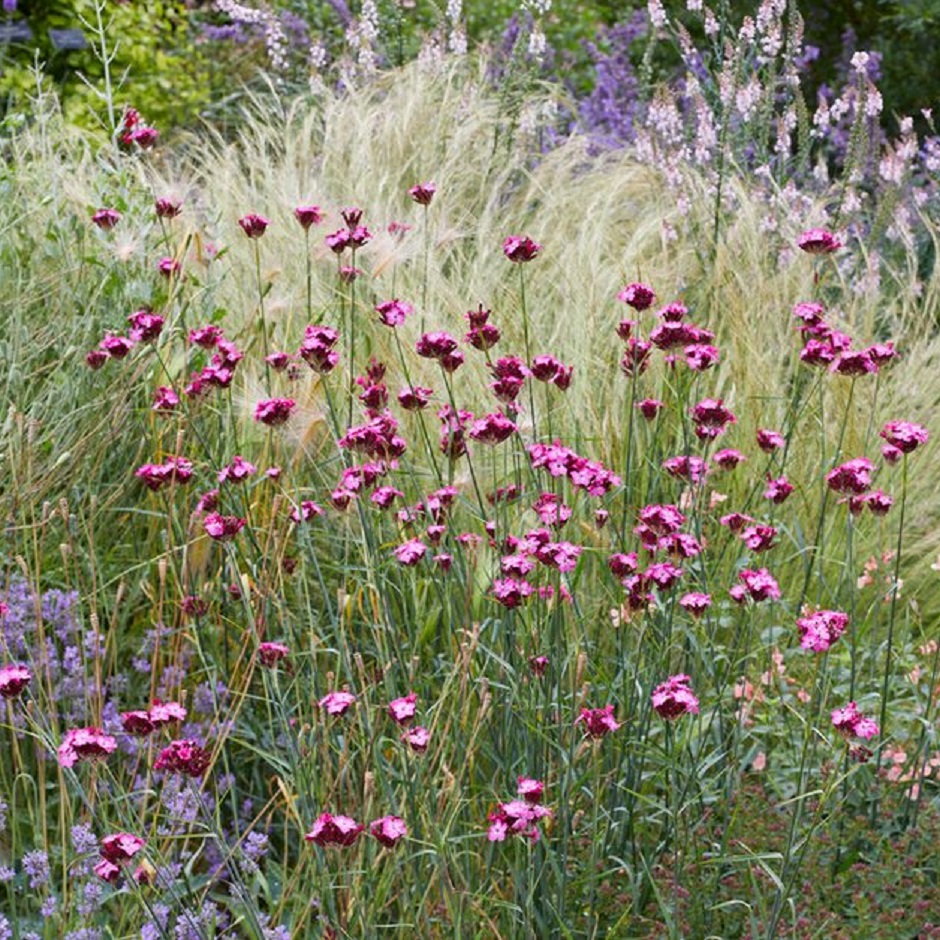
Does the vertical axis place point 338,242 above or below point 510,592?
above

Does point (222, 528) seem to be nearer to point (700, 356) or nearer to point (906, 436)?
point (700, 356)

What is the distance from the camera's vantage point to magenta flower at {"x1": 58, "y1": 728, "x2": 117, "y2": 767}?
2.05m

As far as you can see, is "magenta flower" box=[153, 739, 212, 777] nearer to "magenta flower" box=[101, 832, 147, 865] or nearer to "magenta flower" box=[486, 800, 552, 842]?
"magenta flower" box=[101, 832, 147, 865]

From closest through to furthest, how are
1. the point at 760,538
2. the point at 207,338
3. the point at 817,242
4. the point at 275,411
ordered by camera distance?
the point at 760,538, the point at 275,411, the point at 817,242, the point at 207,338

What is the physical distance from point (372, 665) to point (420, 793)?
1050mm

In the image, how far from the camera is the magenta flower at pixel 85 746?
205 centimetres

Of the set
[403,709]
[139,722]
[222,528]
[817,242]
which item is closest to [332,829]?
[403,709]

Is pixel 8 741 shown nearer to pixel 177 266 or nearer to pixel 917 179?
pixel 177 266

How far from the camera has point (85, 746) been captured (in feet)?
6.73

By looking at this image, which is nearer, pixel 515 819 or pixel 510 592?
pixel 515 819

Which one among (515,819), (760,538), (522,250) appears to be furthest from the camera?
(522,250)

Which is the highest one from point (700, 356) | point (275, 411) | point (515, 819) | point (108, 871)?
point (700, 356)

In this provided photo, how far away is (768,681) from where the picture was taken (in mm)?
3330

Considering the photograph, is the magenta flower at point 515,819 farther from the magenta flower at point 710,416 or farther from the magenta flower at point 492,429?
the magenta flower at point 710,416
